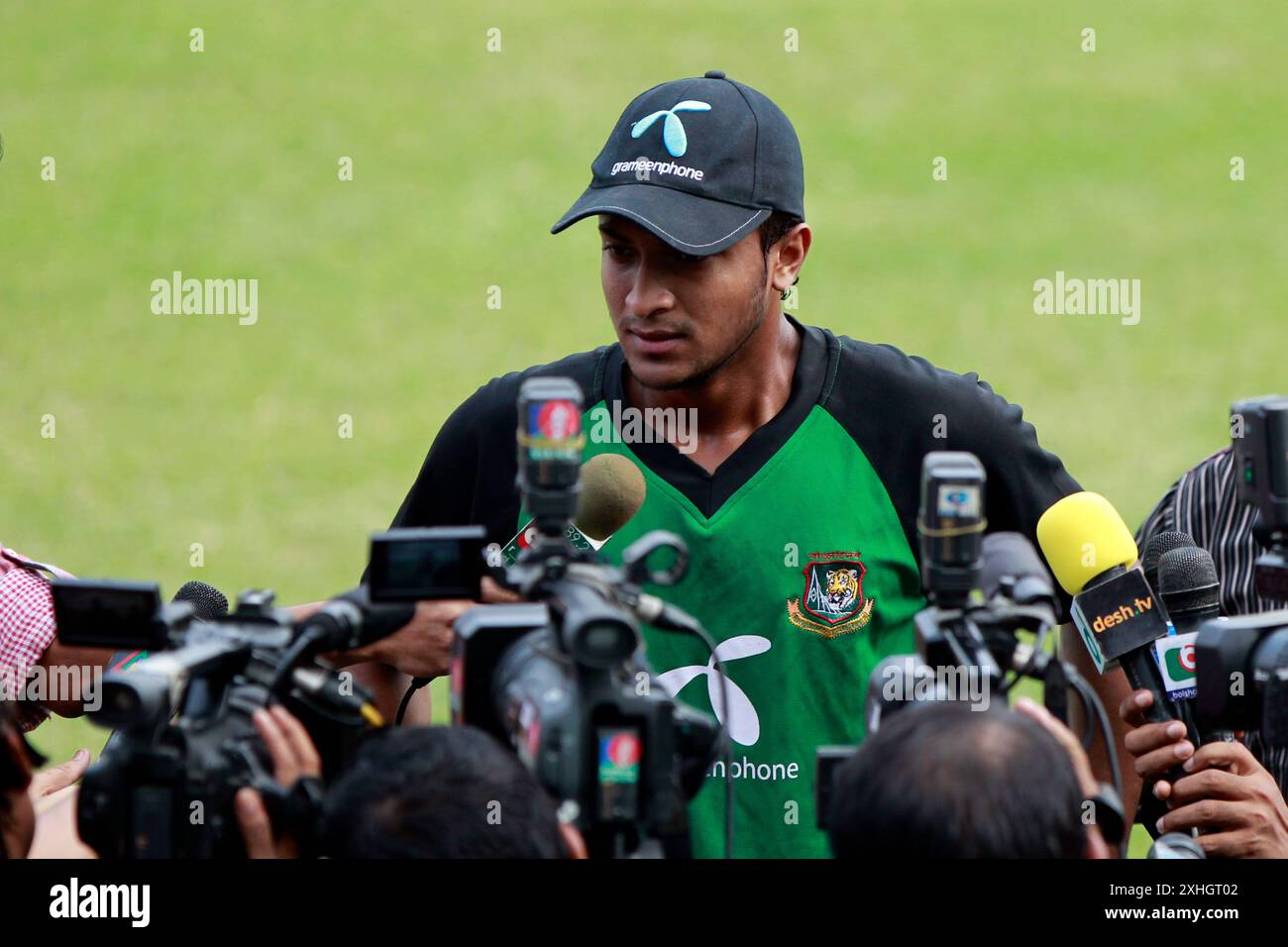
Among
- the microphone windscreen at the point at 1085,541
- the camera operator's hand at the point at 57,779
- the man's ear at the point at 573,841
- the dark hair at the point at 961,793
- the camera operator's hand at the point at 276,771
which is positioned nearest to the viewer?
the dark hair at the point at 961,793

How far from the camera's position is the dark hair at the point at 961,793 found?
8.62 feet

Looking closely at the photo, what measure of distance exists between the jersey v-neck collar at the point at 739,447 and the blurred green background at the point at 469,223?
5668 millimetres

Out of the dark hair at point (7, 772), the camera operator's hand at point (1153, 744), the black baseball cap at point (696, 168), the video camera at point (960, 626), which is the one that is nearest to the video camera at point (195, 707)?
the dark hair at point (7, 772)

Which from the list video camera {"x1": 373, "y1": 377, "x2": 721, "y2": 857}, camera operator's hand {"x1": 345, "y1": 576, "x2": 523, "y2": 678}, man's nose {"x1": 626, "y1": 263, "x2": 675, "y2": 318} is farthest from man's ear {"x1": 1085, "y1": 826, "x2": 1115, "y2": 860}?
man's nose {"x1": 626, "y1": 263, "x2": 675, "y2": 318}

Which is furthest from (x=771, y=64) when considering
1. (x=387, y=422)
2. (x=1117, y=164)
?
(x=387, y=422)

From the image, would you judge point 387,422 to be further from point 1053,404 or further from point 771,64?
point 771,64

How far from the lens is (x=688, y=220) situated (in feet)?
13.3

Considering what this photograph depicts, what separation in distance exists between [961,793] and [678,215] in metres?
1.73

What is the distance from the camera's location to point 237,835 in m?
2.89

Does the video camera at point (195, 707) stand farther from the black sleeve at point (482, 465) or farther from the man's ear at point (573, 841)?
the black sleeve at point (482, 465)

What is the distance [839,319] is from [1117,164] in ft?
13.5

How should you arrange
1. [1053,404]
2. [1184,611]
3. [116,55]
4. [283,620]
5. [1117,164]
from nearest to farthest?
[283,620], [1184,611], [1053,404], [1117,164], [116,55]
